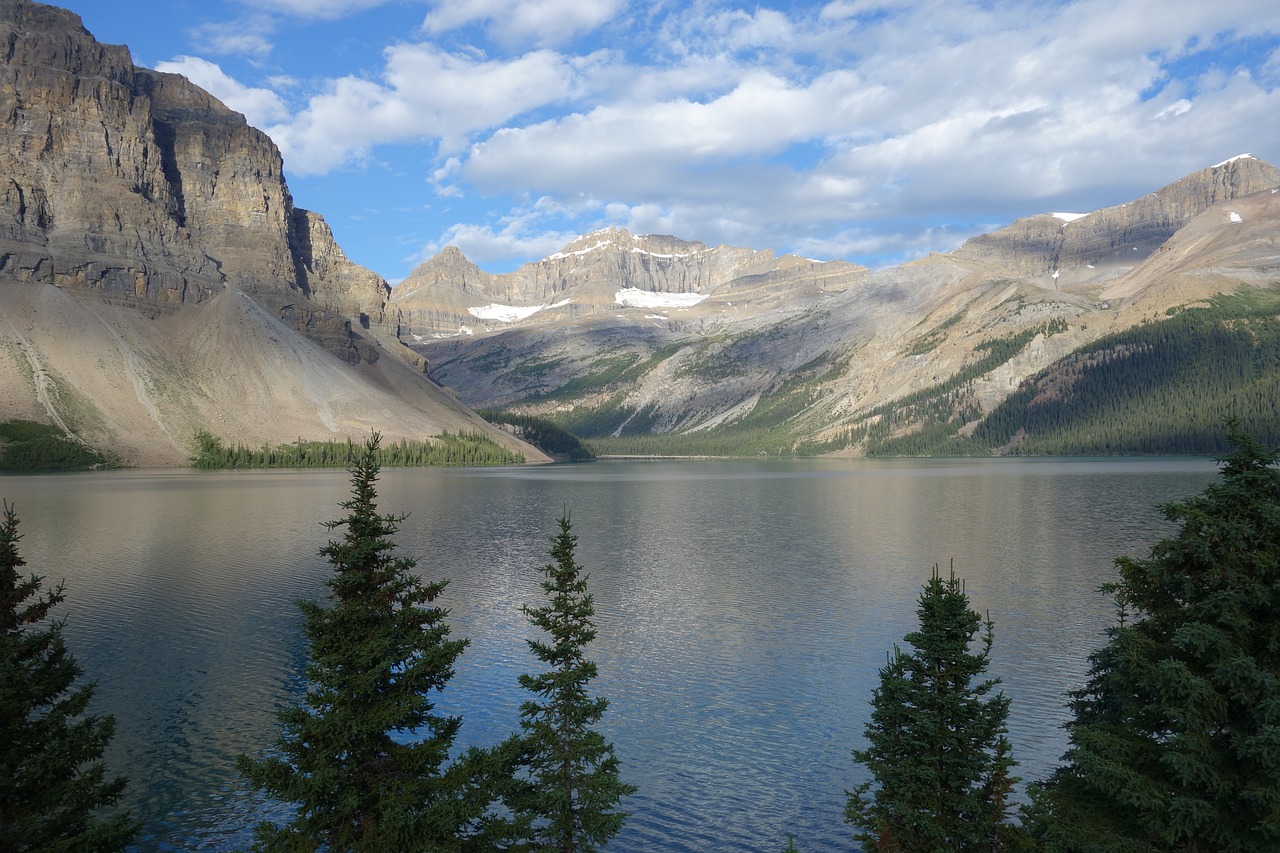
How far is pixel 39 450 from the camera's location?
17938 centimetres

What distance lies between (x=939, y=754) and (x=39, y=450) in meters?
214

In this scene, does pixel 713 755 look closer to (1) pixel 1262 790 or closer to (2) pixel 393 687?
(2) pixel 393 687

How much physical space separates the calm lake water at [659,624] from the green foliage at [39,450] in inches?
3107

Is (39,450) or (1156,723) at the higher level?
(39,450)

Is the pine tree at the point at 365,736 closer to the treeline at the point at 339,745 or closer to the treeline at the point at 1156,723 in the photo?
the treeline at the point at 339,745

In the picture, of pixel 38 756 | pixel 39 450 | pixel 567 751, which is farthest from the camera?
pixel 39 450

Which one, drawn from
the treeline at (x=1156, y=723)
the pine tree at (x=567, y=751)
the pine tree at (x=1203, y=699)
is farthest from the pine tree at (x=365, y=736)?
the pine tree at (x=1203, y=699)

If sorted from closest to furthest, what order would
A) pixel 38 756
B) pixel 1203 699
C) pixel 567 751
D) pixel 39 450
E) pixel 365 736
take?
pixel 1203 699
pixel 38 756
pixel 365 736
pixel 567 751
pixel 39 450

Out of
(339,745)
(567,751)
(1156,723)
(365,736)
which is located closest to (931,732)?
(1156,723)

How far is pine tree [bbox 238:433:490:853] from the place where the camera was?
14.9 meters

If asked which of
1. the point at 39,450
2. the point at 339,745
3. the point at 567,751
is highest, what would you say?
the point at 39,450

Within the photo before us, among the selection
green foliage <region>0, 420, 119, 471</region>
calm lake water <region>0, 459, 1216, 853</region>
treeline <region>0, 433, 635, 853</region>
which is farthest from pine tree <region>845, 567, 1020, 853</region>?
green foliage <region>0, 420, 119, 471</region>

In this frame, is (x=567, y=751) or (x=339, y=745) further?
(x=567, y=751)

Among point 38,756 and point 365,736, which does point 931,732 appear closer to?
point 365,736
